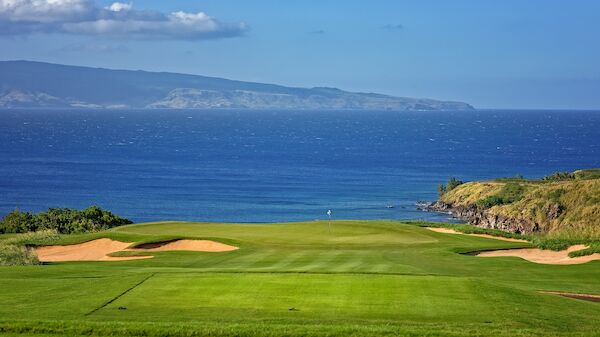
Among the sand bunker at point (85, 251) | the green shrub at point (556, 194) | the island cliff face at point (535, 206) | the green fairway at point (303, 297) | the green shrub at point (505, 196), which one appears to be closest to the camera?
the green fairway at point (303, 297)

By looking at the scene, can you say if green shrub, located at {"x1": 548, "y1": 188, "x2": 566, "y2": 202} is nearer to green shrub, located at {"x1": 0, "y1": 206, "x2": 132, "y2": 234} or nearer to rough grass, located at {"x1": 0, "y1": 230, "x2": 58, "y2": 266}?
green shrub, located at {"x1": 0, "y1": 206, "x2": 132, "y2": 234}

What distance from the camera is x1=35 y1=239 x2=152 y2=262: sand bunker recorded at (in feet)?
120

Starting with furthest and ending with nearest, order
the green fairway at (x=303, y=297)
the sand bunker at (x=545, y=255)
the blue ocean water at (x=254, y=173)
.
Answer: the blue ocean water at (x=254, y=173), the sand bunker at (x=545, y=255), the green fairway at (x=303, y=297)

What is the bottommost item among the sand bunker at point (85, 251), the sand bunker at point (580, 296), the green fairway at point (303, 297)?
the sand bunker at point (85, 251)

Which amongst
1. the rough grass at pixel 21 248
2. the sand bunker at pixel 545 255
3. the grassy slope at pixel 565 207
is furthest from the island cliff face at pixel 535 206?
the rough grass at pixel 21 248

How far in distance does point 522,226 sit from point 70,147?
12927cm

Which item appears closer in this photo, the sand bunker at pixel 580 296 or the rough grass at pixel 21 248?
the sand bunker at pixel 580 296

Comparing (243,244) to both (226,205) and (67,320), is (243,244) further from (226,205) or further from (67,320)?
(226,205)

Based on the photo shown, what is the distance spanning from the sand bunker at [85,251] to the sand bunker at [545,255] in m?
15.4

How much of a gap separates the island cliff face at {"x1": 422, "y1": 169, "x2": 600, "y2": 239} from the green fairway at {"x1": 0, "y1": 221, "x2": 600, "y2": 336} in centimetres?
2369

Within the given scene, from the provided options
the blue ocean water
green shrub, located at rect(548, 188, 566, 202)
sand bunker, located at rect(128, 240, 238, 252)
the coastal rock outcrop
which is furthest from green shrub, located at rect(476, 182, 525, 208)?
sand bunker, located at rect(128, 240, 238, 252)

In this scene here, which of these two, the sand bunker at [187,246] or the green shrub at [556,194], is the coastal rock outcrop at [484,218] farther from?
the sand bunker at [187,246]

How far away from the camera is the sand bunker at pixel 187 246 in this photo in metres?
36.7

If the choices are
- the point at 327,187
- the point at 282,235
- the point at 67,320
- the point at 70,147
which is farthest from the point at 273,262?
the point at 70,147
